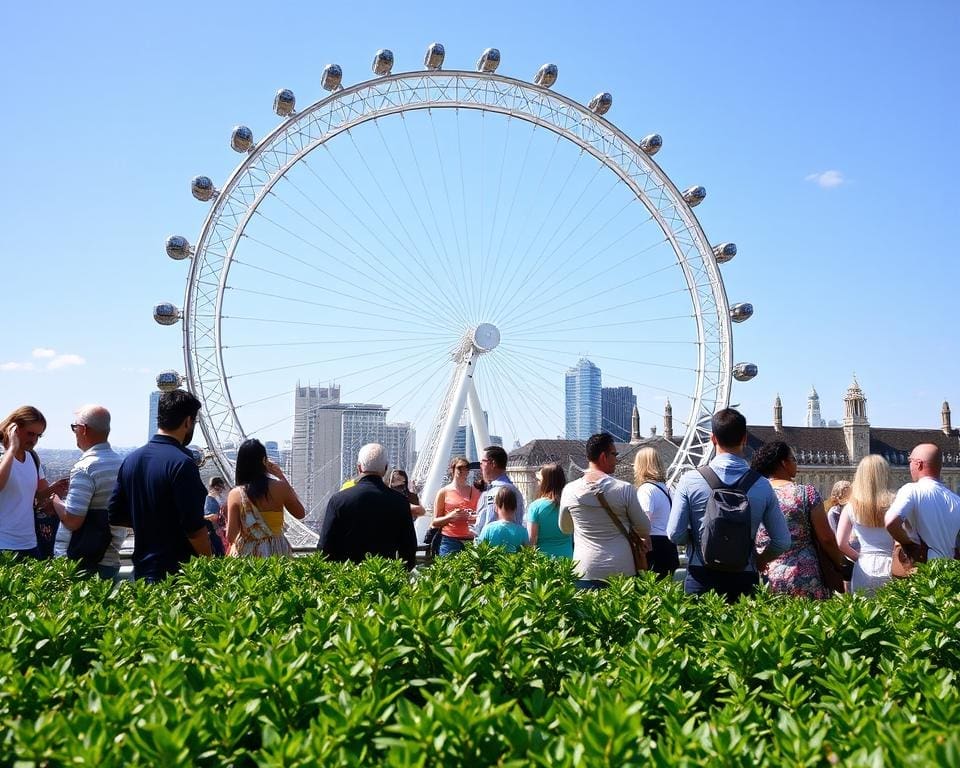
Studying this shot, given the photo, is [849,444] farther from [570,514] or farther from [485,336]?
[570,514]

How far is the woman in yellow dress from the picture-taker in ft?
21.3

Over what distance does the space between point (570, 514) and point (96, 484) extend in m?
3.23

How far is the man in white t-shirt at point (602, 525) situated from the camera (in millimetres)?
6453

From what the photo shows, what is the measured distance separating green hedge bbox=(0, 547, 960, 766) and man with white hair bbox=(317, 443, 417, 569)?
165 centimetres

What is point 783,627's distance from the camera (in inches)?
137

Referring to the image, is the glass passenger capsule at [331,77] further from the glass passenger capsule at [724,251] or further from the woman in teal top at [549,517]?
the woman in teal top at [549,517]

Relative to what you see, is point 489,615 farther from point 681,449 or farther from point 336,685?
point 681,449

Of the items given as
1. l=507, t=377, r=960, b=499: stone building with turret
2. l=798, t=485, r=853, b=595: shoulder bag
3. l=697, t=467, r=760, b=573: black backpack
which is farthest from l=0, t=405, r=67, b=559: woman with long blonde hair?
l=507, t=377, r=960, b=499: stone building with turret

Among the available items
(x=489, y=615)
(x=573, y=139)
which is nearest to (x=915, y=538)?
(x=489, y=615)

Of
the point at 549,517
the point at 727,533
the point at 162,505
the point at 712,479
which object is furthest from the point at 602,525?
the point at 162,505

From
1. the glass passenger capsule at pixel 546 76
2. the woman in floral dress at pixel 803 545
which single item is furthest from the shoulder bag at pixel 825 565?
the glass passenger capsule at pixel 546 76

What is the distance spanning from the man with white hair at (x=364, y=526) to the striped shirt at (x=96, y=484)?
55.7 inches

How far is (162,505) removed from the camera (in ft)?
18.8

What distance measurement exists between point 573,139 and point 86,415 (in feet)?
60.5
